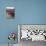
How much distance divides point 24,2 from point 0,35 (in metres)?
0.90

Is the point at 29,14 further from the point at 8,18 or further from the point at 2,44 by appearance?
the point at 2,44

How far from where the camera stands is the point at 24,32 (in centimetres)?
276

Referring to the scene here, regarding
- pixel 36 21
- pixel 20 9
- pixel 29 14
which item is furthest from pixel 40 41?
pixel 20 9

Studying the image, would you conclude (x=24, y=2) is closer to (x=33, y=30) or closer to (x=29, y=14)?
(x=29, y=14)

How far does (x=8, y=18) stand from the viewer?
2.88m

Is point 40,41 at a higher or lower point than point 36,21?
lower

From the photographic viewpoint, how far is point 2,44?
9.29ft

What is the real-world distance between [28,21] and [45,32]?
44cm

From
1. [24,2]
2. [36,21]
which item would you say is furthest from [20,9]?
[36,21]

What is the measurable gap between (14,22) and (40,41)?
698 millimetres

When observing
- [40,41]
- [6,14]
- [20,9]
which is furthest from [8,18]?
[40,41]

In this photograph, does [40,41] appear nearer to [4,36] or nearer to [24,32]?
[24,32]

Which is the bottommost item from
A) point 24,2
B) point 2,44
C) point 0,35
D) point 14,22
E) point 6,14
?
point 2,44

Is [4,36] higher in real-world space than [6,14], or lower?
lower
